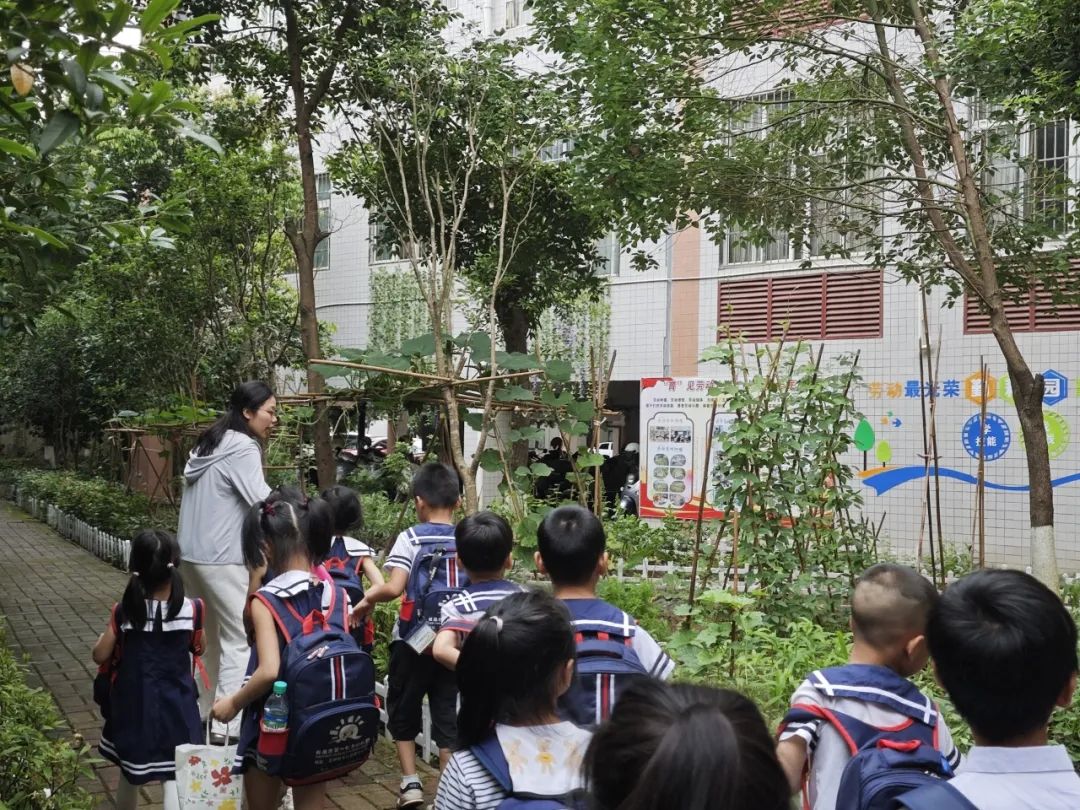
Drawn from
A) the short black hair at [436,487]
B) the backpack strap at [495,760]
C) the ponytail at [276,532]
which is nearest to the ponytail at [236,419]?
the short black hair at [436,487]

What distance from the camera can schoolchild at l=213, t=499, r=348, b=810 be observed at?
332 centimetres

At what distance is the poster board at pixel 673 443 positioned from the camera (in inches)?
459

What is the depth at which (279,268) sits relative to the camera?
14.6 metres

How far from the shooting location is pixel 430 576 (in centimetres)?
440

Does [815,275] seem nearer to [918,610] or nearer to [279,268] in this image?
[279,268]

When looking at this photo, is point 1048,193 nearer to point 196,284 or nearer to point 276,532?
point 276,532

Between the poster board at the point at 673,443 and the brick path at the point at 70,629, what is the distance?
5.41m

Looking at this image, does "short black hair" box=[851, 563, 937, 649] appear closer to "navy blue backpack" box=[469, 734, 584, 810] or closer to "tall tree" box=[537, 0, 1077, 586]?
"navy blue backpack" box=[469, 734, 584, 810]

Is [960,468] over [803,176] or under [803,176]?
under

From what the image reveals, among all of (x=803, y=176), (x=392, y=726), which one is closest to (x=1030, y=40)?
(x=803, y=176)

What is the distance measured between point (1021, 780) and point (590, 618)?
124 centimetres

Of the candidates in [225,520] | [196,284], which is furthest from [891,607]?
[196,284]

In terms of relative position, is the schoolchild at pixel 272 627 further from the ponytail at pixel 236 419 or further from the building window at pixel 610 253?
the building window at pixel 610 253

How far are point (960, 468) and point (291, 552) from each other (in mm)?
11135
